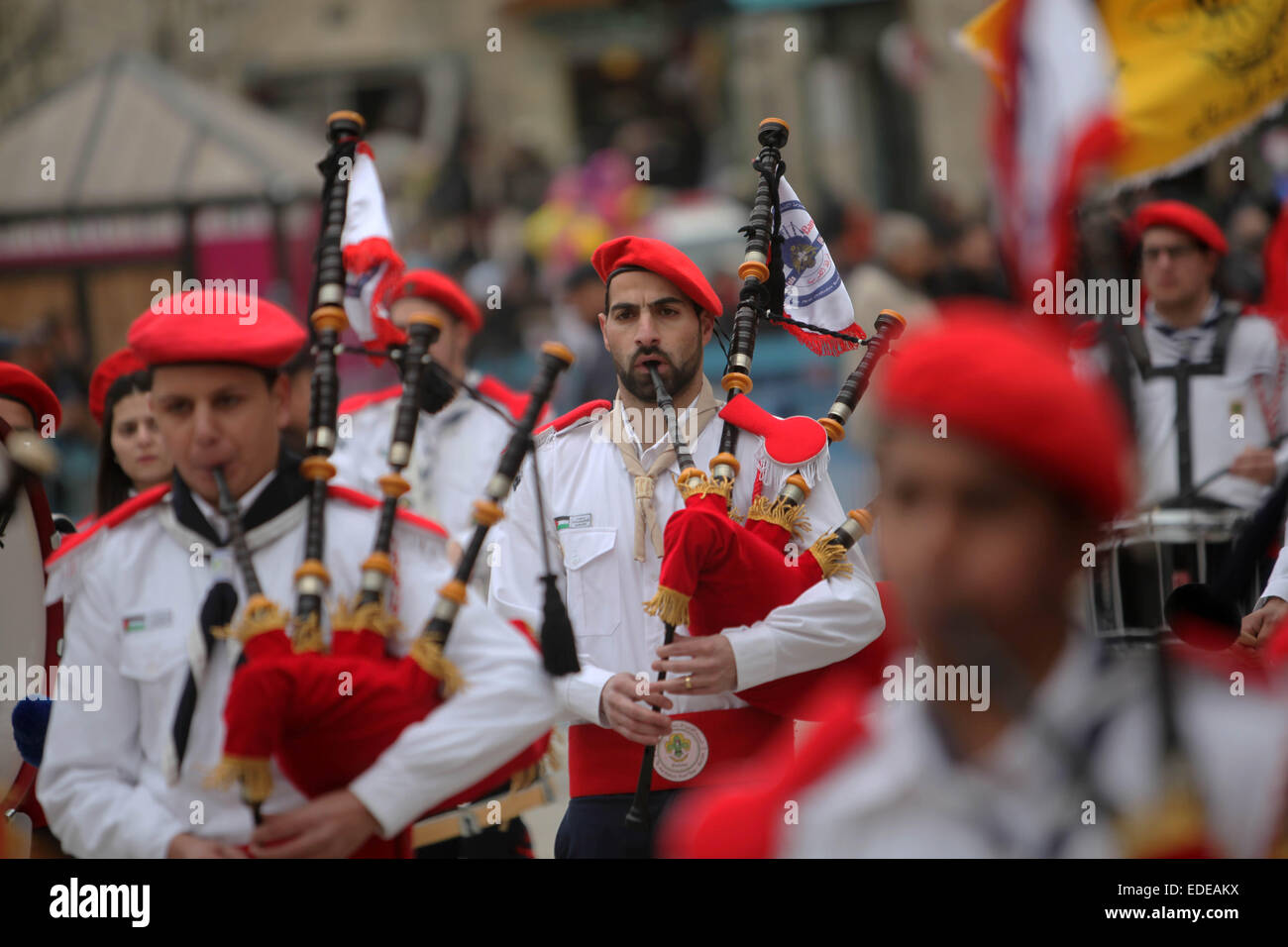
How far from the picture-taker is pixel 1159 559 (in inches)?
244

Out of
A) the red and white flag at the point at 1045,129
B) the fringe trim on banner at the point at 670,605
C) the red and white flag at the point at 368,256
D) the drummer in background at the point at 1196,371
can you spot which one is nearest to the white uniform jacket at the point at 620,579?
the fringe trim on banner at the point at 670,605

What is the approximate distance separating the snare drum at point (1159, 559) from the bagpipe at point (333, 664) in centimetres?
319

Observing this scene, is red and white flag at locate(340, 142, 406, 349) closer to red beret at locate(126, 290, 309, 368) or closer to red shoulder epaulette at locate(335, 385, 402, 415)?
red beret at locate(126, 290, 309, 368)

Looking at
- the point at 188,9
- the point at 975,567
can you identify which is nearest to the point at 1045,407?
the point at 975,567

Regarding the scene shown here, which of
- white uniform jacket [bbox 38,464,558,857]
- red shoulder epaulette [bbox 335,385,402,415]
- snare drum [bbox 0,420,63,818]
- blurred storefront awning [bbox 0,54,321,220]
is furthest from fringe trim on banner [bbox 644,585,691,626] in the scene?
blurred storefront awning [bbox 0,54,321,220]

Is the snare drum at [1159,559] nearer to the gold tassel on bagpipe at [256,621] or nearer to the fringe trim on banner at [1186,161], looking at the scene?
the fringe trim on banner at [1186,161]

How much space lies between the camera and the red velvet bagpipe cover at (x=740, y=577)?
12.9ft

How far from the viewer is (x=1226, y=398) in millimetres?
6398

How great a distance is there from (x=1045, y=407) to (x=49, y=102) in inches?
617

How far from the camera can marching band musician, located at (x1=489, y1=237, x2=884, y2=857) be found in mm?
4020

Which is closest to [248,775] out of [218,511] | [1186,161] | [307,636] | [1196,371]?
[307,636]

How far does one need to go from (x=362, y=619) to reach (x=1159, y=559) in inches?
156

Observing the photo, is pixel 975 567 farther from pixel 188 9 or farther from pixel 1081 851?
pixel 188 9

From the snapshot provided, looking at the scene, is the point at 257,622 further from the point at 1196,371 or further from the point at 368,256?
the point at 1196,371
